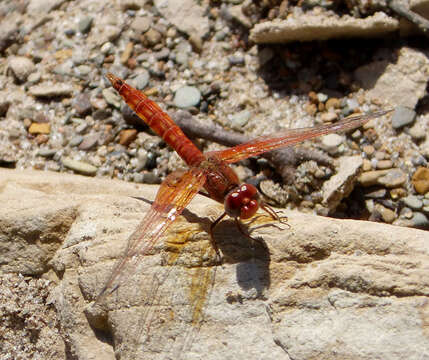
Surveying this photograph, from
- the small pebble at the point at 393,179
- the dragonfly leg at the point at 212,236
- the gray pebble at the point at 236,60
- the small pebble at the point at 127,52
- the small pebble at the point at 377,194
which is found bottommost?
the small pebble at the point at 377,194

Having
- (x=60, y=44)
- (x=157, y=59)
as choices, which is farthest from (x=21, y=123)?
(x=157, y=59)

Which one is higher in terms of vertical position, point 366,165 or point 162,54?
point 162,54

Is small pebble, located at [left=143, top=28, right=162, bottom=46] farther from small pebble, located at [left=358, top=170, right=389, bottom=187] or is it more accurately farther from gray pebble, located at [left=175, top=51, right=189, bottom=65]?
small pebble, located at [left=358, top=170, right=389, bottom=187]

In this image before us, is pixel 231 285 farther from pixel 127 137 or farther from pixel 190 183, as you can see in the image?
pixel 127 137

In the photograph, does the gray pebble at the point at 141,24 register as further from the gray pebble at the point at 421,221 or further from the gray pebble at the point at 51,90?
the gray pebble at the point at 421,221

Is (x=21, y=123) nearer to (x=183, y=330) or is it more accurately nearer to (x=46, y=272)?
(x=46, y=272)

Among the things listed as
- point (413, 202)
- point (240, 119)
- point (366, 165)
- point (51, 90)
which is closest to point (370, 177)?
point (366, 165)

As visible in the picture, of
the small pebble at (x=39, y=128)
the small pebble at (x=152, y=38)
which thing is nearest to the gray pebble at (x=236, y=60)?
the small pebble at (x=152, y=38)
